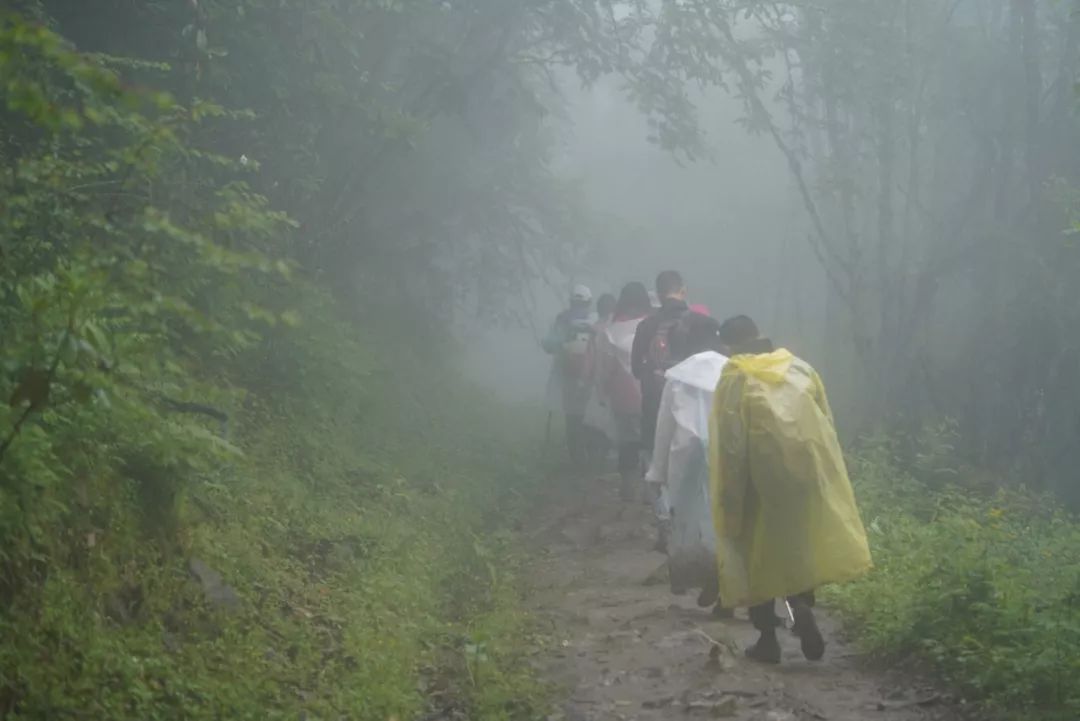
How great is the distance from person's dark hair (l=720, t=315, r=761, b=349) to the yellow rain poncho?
19.0 inches

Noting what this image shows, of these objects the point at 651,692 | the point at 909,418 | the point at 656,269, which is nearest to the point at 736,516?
the point at 651,692

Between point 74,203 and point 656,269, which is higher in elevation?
point 656,269

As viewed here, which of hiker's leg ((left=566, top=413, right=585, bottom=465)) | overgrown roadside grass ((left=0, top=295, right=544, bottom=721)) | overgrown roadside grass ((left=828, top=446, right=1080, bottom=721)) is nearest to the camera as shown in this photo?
overgrown roadside grass ((left=0, top=295, right=544, bottom=721))

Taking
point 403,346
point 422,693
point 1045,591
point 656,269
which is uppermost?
point 656,269

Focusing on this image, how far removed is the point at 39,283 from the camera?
15.4ft

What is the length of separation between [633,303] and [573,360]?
6.73ft

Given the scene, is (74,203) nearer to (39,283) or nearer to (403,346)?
(39,283)

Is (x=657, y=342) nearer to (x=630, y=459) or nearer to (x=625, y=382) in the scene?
(x=625, y=382)

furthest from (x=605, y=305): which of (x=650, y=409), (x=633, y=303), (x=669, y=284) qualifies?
(x=669, y=284)

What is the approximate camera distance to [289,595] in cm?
694

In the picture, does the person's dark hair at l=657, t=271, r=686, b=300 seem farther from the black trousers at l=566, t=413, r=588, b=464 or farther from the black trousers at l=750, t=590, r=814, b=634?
the black trousers at l=566, t=413, r=588, b=464

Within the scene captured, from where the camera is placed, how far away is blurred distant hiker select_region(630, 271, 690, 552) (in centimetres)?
1008

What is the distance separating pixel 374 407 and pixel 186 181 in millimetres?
5222

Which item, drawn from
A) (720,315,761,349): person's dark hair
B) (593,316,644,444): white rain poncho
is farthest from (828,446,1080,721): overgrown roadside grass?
(593,316,644,444): white rain poncho
